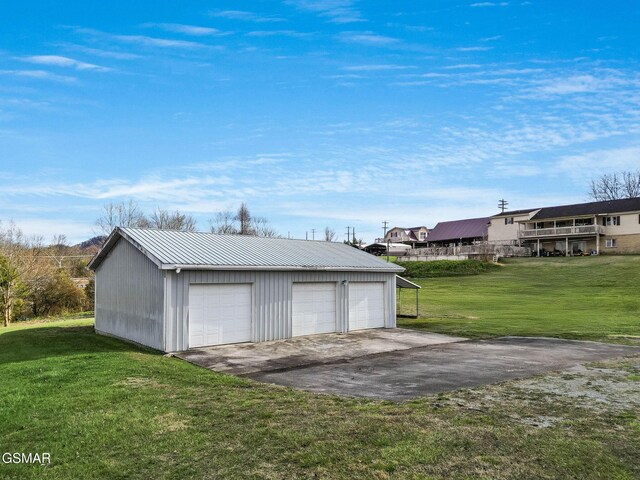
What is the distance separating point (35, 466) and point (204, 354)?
318 inches

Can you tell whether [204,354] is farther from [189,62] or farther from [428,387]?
[189,62]

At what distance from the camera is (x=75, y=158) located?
29.2 meters

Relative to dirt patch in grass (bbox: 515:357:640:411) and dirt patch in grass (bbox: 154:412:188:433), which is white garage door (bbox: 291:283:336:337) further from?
dirt patch in grass (bbox: 154:412:188:433)

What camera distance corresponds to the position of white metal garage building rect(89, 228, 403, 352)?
13.8 metres

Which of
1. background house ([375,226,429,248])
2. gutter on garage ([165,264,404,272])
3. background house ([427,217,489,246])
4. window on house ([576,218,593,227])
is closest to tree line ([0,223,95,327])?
gutter on garage ([165,264,404,272])

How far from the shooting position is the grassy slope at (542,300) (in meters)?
19.1

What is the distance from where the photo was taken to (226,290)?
1488cm

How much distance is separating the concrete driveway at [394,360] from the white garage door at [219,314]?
49 centimetres

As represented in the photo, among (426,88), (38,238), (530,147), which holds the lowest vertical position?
(38,238)

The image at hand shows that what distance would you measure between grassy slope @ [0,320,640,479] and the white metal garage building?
4.47 m

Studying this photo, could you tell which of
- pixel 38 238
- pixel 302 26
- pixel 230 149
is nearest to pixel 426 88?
pixel 302 26

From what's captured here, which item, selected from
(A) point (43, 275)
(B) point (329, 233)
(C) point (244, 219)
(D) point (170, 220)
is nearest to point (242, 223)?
(C) point (244, 219)

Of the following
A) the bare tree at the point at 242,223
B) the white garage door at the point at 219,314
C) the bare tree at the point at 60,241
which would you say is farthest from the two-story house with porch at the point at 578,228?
the bare tree at the point at 60,241

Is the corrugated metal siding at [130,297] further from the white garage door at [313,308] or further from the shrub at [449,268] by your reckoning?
the shrub at [449,268]
